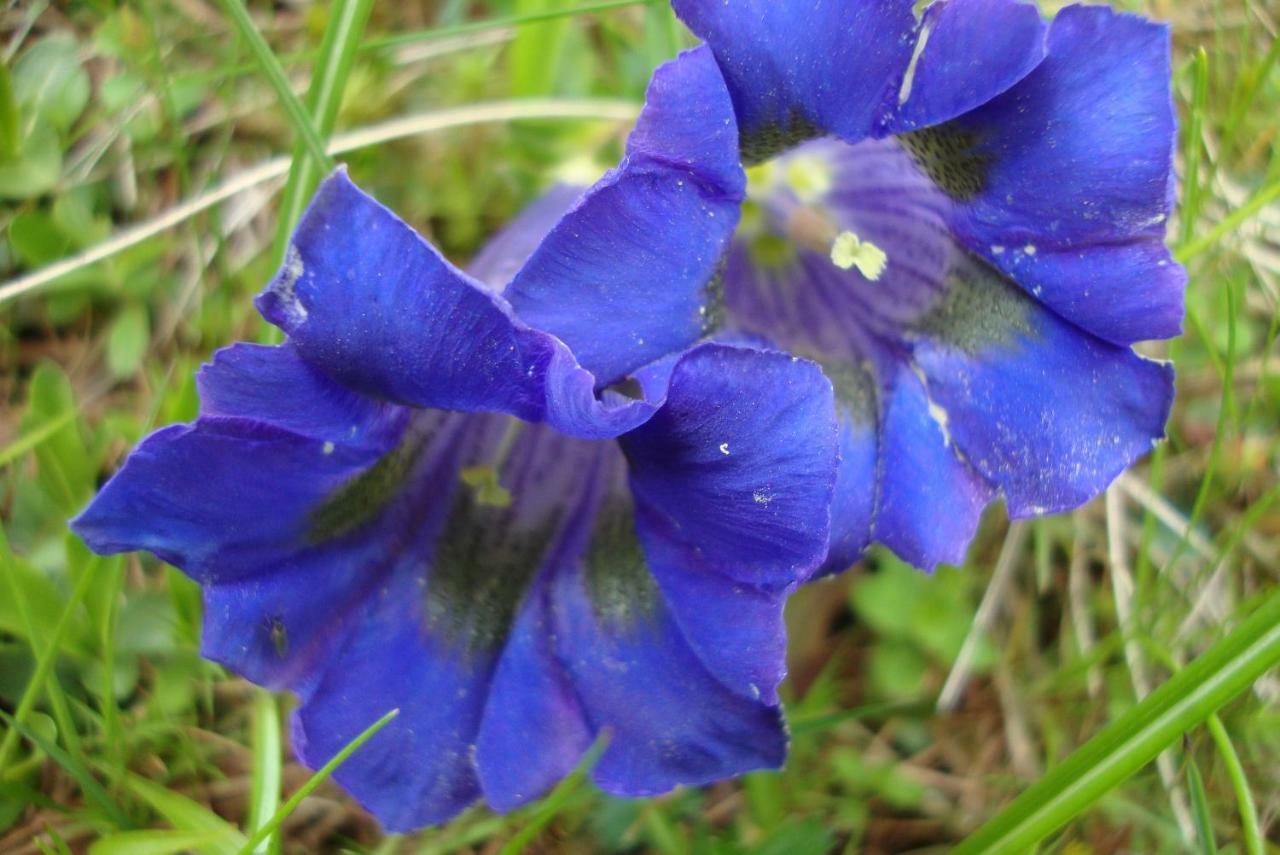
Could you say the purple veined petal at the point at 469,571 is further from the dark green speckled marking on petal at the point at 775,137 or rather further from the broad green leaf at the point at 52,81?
the broad green leaf at the point at 52,81

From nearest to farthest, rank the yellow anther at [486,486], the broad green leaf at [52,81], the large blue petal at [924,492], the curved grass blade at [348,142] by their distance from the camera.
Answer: the large blue petal at [924,492] < the yellow anther at [486,486] < the curved grass blade at [348,142] < the broad green leaf at [52,81]

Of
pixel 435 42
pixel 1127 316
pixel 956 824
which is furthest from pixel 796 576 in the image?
pixel 435 42

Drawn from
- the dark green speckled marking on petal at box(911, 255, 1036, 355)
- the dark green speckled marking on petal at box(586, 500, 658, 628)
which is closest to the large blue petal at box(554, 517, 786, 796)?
the dark green speckled marking on petal at box(586, 500, 658, 628)

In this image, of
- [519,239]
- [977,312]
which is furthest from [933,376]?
[519,239]

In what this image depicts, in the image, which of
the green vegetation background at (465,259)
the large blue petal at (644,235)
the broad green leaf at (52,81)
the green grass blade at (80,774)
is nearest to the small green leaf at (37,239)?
the green vegetation background at (465,259)

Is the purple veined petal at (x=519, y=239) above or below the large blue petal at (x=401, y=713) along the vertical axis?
above
